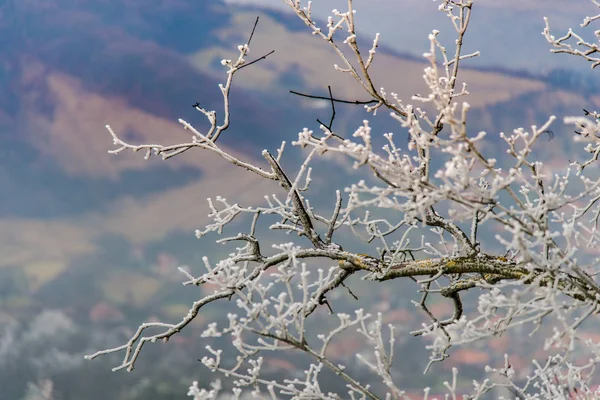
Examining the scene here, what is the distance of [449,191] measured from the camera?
2.70 meters

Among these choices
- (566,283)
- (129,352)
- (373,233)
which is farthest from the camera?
(373,233)

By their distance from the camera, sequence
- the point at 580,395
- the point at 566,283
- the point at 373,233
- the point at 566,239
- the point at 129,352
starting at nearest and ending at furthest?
the point at 566,239
the point at 566,283
the point at 580,395
the point at 129,352
the point at 373,233

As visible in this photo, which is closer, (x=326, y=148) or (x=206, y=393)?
(x=326, y=148)

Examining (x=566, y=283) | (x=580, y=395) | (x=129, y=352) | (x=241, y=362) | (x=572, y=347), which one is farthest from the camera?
(x=129, y=352)

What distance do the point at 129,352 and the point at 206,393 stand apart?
4.20 ft

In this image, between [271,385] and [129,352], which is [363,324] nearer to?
[271,385]

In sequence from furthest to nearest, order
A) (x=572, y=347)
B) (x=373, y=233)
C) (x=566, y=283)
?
(x=373, y=233) < (x=566, y=283) < (x=572, y=347)

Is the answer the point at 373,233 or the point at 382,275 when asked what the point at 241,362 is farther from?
the point at 373,233

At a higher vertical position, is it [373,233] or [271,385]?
[373,233]

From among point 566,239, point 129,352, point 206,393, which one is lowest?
point 129,352

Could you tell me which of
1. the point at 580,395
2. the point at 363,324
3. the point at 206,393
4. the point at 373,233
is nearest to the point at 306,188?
the point at 373,233

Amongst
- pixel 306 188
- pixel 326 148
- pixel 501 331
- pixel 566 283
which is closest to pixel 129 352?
pixel 306 188

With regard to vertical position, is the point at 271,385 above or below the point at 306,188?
below

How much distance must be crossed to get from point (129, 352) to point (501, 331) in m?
2.56
